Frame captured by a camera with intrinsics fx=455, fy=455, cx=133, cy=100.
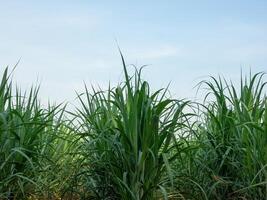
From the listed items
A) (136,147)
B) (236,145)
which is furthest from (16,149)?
(236,145)

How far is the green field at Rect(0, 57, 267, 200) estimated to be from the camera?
2.60 meters

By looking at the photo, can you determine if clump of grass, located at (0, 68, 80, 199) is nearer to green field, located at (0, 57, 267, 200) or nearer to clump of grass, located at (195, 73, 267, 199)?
green field, located at (0, 57, 267, 200)

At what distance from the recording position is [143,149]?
8.26 ft

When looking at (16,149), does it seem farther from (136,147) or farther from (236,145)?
(236,145)

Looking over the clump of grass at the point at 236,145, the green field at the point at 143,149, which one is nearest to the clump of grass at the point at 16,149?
the green field at the point at 143,149

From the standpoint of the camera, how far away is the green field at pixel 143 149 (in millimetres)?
2596

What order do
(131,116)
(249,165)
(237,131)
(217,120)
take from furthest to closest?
(217,120), (237,131), (249,165), (131,116)

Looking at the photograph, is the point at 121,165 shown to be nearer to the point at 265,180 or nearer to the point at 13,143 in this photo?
the point at 13,143

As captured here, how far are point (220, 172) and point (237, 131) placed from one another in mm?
371

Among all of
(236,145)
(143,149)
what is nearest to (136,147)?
(143,149)

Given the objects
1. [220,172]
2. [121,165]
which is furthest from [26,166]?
[220,172]

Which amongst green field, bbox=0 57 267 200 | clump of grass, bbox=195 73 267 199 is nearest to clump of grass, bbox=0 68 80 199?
green field, bbox=0 57 267 200

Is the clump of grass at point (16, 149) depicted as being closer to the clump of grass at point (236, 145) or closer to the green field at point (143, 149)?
the green field at point (143, 149)

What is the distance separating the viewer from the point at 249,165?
2.90 meters
